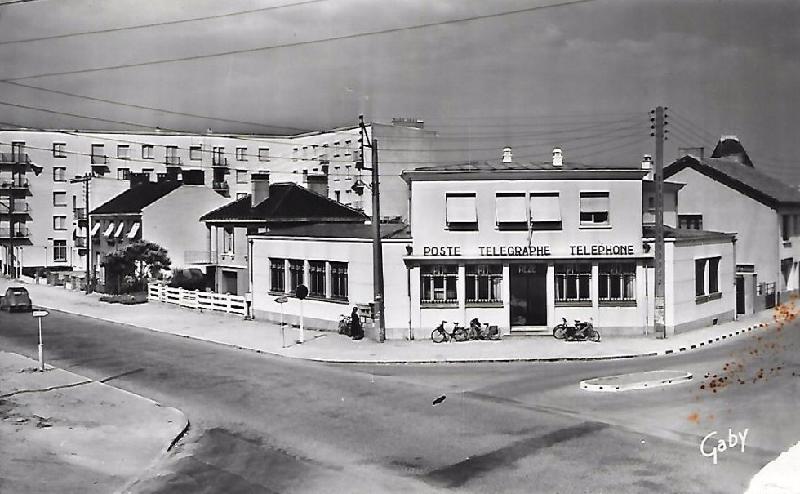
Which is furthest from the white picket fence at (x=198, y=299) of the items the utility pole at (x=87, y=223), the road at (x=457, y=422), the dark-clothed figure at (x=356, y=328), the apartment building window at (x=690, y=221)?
the apartment building window at (x=690, y=221)

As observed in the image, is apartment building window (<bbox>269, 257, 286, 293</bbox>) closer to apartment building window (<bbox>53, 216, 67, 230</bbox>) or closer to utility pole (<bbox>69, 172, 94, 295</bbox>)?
utility pole (<bbox>69, 172, 94, 295</bbox>)

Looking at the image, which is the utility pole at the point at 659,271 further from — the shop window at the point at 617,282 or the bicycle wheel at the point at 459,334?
the bicycle wheel at the point at 459,334

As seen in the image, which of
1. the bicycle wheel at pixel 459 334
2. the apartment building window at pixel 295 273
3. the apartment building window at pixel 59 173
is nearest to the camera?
the bicycle wheel at pixel 459 334

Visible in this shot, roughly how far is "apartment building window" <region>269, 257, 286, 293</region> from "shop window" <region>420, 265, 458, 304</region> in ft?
19.9

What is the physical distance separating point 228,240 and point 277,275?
843 centimetres

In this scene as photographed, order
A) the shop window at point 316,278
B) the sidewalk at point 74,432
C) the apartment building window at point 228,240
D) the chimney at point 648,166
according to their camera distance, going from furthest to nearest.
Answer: the apartment building window at point 228,240
the shop window at point 316,278
the chimney at point 648,166
the sidewalk at point 74,432

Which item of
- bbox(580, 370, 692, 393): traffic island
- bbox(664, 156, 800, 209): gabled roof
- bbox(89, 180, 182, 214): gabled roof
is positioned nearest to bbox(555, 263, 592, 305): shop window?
bbox(580, 370, 692, 393): traffic island

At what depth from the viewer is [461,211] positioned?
81.9 ft

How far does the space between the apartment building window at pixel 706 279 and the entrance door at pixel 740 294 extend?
2.41 metres

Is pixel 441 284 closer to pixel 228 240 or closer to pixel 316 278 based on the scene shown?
pixel 316 278

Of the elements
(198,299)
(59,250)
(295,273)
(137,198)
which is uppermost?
(137,198)

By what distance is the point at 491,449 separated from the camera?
472 inches

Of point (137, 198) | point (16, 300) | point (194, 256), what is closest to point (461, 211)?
point (16, 300)

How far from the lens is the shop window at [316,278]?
27328 millimetres
